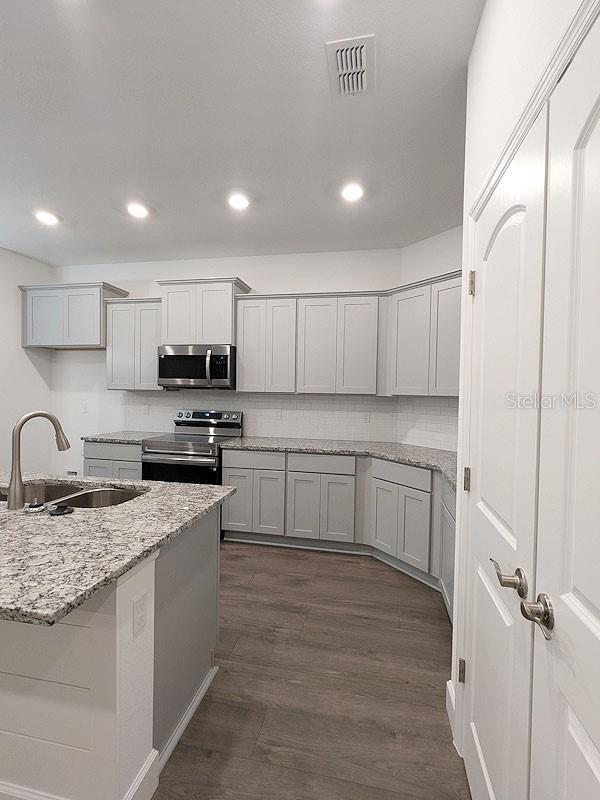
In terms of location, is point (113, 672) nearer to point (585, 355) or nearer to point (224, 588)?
point (585, 355)

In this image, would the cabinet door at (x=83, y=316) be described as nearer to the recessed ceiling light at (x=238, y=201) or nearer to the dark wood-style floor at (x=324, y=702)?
the recessed ceiling light at (x=238, y=201)

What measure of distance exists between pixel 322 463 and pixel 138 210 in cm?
267

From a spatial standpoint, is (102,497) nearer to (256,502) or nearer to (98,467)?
(256,502)

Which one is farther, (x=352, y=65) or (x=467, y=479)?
(x=352, y=65)

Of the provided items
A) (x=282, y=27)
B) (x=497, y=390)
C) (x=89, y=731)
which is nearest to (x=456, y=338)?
(x=497, y=390)

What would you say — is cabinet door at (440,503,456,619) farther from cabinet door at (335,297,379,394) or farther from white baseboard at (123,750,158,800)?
white baseboard at (123,750,158,800)

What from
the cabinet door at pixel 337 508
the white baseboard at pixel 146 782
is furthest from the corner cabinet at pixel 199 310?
the white baseboard at pixel 146 782

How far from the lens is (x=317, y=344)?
158 inches

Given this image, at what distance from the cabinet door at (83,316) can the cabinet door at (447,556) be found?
12.6 feet

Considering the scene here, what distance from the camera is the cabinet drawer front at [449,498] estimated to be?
8.00 ft

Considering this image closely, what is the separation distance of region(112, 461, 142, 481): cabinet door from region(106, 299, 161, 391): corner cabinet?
0.82 m

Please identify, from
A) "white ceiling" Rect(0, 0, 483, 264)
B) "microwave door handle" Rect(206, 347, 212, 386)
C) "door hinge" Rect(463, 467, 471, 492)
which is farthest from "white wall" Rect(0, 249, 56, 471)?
"door hinge" Rect(463, 467, 471, 492)

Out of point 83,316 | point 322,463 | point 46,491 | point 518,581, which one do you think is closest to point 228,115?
point 46,491

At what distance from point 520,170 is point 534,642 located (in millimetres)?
1193
